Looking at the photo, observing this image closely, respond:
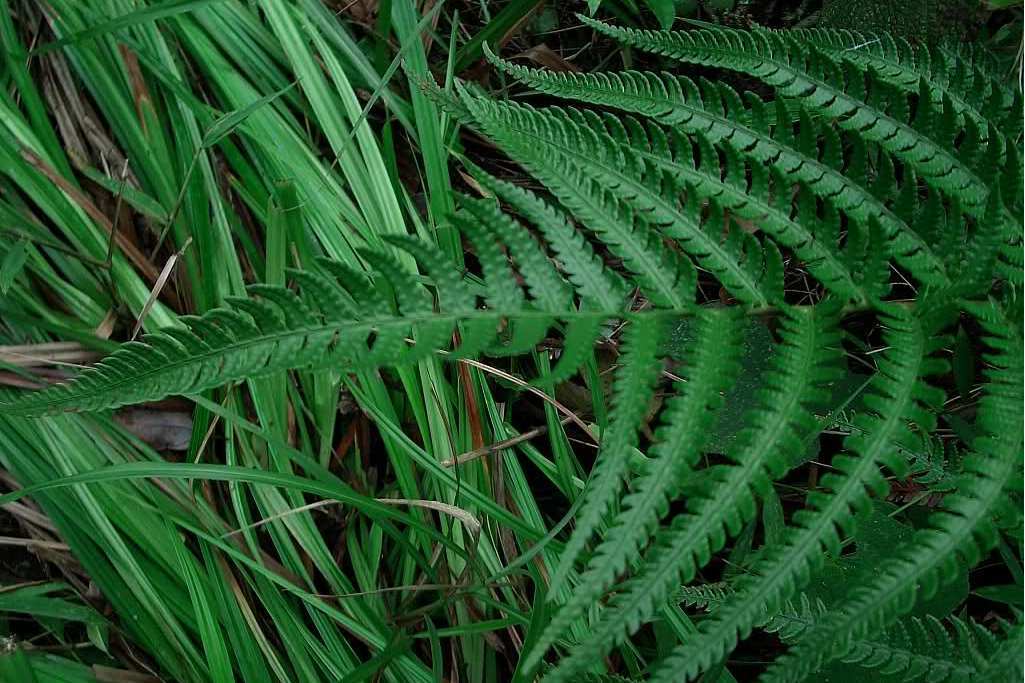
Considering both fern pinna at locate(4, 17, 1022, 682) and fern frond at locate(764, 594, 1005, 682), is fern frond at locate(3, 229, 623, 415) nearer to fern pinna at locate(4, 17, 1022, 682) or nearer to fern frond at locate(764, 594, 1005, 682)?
fern pinna at locate(4, 17, 1022, 682)

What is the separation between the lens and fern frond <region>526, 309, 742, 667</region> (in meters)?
0.72

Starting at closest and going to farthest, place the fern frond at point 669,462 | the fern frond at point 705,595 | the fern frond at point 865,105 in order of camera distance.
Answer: the fern frond at point 669,462 → the fern frond at point 865,105 → the fern frond at point 705,595

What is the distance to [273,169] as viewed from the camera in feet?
5.32

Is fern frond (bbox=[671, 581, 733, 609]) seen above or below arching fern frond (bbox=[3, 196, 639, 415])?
below

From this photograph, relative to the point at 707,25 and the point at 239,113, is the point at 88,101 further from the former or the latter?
the point at 707,25

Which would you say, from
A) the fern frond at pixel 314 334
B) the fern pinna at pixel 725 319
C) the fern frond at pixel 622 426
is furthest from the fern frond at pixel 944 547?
the fern frond at pixel 314 334

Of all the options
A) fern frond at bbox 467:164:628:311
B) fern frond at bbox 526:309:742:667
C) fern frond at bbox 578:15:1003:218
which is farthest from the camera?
fern frond at bbox 578:15:1003:218

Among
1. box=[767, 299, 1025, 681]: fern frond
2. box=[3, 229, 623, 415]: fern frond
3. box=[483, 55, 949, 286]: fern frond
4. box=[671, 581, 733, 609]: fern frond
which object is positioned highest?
box=[483, 55, 949, 286]: fern frond

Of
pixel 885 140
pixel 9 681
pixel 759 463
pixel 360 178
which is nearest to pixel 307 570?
pixel 9 681

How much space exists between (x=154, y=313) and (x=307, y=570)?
0.59 m

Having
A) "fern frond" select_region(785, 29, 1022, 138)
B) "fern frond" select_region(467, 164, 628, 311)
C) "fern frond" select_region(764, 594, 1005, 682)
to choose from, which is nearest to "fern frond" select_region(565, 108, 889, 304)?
"fern frond" select_region(467, 164, 628, 311)

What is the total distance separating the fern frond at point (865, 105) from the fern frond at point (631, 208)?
25cm

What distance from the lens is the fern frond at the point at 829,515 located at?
75 cm

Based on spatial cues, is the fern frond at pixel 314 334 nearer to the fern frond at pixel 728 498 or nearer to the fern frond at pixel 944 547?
the fern frond at pixel 728 498
